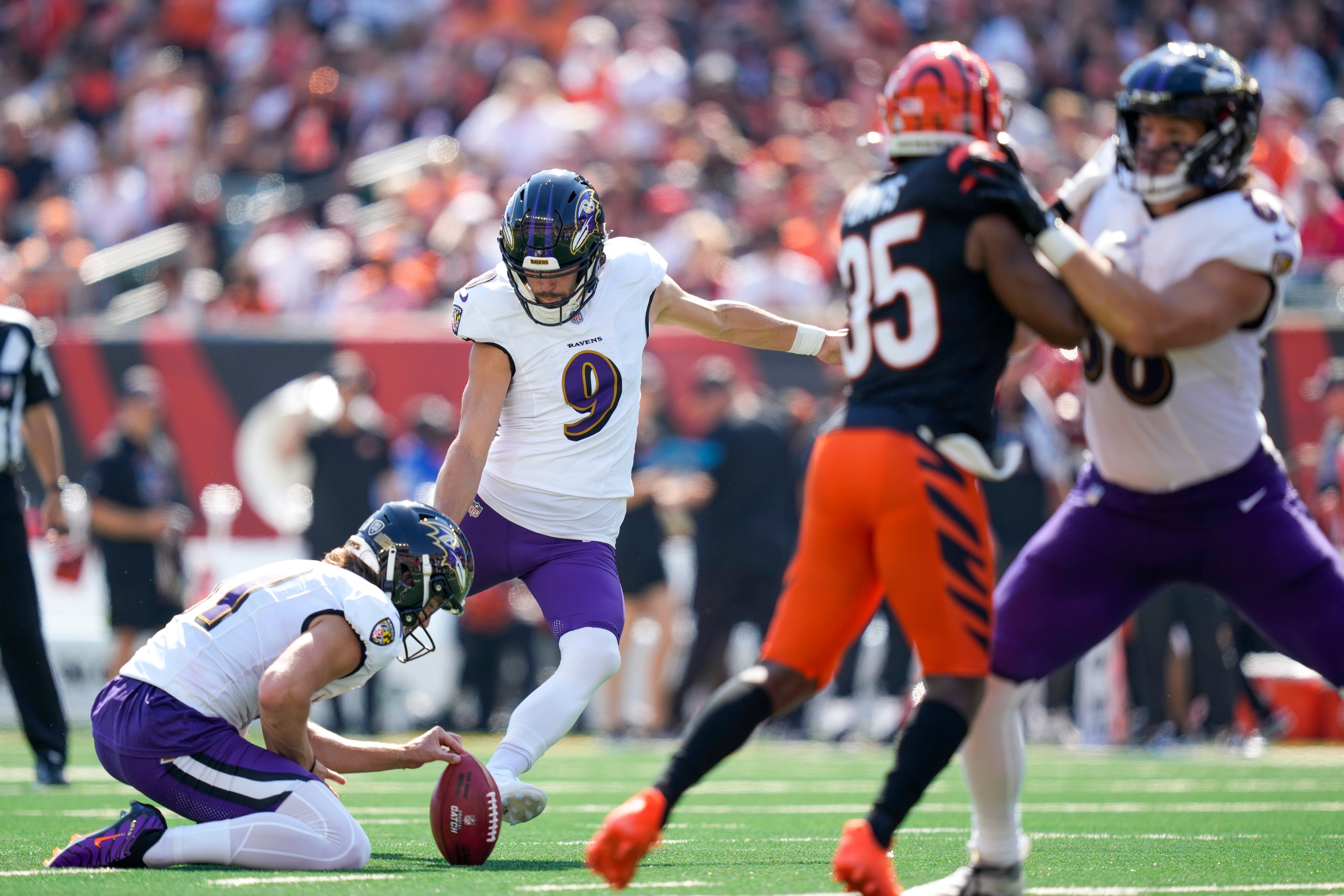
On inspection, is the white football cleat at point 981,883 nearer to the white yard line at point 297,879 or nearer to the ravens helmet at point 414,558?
the white yard line at point 297,879

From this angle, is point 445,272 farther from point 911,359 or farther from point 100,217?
point 911,359

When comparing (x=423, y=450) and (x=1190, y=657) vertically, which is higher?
(x=423, y=450)

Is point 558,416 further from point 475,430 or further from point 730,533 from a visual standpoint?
point 730,533

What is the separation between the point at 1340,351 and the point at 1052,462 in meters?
2.47

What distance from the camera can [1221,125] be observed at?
3.87m

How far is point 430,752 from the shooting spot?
4.67 metres

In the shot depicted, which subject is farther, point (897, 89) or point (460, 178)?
point (460, 178)

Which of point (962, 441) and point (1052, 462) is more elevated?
point (962, 441)

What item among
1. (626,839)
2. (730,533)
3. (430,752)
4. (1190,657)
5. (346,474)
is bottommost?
(1190,657)

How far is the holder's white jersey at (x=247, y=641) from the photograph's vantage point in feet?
14.9

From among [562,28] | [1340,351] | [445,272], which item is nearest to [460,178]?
[445,272]

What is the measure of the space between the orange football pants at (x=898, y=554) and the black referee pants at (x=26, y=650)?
4410mm

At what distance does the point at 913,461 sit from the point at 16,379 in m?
4.92

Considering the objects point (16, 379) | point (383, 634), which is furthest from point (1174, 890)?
point (16, 379)
